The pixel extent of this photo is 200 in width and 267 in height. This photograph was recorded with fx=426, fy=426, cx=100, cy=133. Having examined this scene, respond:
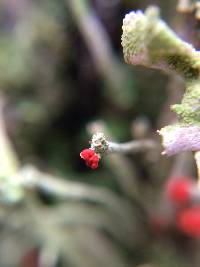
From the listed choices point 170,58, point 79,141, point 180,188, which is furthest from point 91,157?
point 79,141

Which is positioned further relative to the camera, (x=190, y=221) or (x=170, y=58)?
(x=190, y=221)

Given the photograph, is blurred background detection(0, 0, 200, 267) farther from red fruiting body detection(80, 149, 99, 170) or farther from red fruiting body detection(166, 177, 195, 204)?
red fruiting body detection(80, 149, 99, 170)

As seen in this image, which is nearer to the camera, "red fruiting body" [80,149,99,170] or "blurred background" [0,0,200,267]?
"red fruiting body" [80,149,99,170]

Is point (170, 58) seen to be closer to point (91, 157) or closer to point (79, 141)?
point (91, 157)

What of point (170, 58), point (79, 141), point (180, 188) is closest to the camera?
point (170, 58)

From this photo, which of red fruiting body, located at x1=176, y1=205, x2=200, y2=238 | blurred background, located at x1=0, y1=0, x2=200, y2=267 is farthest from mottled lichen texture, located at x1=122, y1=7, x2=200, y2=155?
red fruiting body, located at x1=176, y1=205, x2=200, y2=238

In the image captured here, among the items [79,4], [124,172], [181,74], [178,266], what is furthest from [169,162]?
[181,74]
